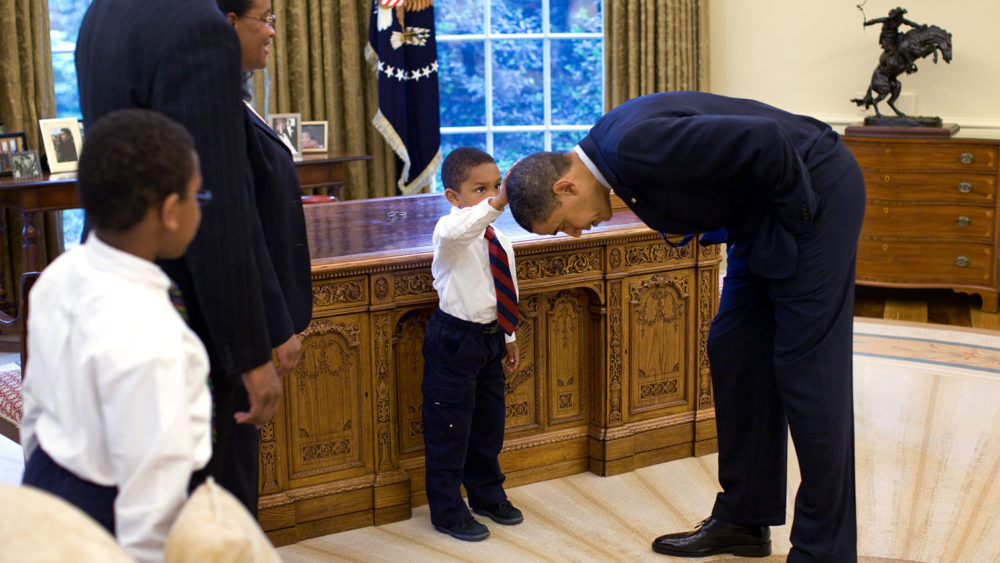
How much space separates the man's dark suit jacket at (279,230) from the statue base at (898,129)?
177 inches

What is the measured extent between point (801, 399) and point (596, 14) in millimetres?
4860

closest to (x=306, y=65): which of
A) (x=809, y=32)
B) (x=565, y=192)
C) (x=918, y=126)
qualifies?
(x=809, y=32)

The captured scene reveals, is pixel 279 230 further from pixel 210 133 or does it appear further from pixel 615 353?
pixel 615 353

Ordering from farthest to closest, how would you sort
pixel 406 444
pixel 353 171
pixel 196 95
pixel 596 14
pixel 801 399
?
pixel 596 14
pixel 353 171
pixel 406 444
pixel 801 399
pixel 196 95

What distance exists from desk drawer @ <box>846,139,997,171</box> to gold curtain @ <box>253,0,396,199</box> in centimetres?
288

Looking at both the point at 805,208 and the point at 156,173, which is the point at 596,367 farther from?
the point at 156,173

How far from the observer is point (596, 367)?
11.8ft

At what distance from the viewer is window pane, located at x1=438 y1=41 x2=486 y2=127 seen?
687 centimetres

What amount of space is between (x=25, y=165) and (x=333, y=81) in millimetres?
1921

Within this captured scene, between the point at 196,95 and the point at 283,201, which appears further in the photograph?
the point at 283,201

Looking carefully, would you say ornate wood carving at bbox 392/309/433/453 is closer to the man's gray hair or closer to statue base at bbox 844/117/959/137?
the man's gray hair

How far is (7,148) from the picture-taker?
5.15m

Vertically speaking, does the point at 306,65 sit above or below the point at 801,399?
above

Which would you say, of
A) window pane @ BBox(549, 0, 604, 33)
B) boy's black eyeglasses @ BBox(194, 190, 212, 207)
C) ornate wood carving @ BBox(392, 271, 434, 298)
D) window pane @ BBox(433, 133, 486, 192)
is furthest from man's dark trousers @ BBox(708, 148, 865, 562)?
window pane @ BBox(549, 0, 604, 33)
